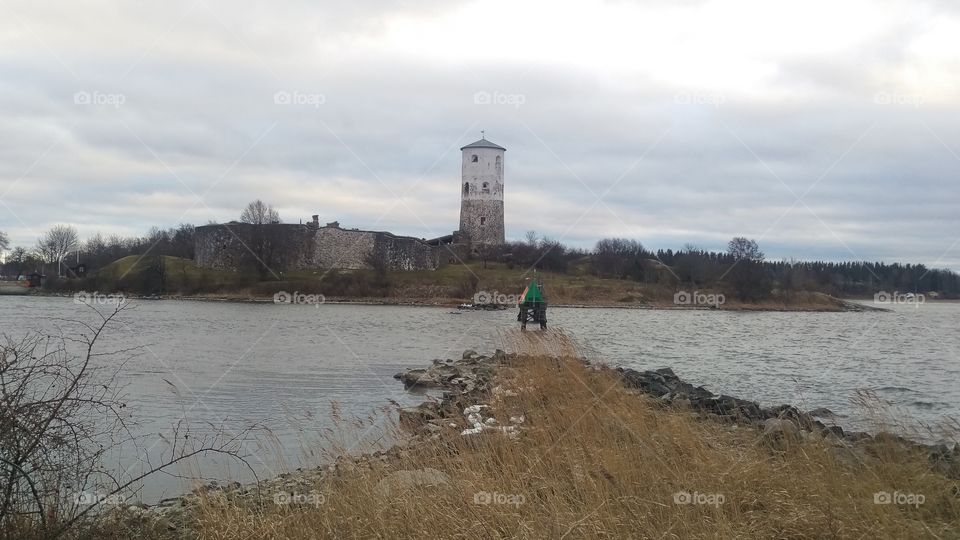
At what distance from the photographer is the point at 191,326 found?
35875 millimetres

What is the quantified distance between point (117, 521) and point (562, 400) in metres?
6.60

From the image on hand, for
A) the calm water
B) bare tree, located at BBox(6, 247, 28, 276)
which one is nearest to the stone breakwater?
the calm water

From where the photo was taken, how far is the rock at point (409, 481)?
19.9ft

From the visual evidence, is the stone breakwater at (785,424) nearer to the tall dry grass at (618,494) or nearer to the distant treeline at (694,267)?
the tall dry grass at (618,494)

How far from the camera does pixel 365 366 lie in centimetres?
2144

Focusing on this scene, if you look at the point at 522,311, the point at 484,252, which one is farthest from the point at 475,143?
the point at 522,311

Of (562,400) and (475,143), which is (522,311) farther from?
(475,143)

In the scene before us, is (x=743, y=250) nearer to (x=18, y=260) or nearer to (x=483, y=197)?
(x=483, y=197)

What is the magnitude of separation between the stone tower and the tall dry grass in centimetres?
7110

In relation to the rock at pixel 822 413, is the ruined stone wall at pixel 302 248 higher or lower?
higher

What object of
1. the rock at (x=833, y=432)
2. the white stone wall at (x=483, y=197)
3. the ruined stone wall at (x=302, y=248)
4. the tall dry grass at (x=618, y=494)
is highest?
the white stone wall at (x=483, y=197)

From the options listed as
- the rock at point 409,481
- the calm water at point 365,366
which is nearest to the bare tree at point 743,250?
the calm water at point 365,366

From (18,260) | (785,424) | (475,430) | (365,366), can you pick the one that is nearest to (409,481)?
(475,430)

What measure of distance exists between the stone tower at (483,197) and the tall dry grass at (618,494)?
233ft
